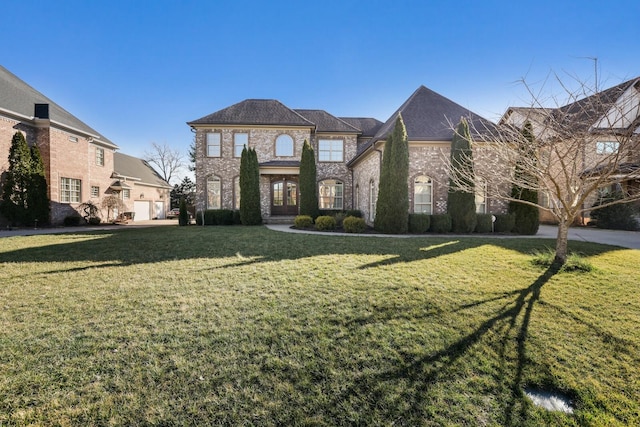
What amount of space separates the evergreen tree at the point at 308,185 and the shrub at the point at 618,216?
598 inches

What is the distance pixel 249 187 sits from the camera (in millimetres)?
15539

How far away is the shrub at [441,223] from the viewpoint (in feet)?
37.9

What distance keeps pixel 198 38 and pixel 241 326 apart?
1357 cm

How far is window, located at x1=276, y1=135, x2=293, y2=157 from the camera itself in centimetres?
1783

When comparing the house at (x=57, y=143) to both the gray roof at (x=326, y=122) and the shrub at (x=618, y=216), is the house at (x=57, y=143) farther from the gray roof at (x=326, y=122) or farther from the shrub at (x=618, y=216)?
the shrub at (x=618, y=216)

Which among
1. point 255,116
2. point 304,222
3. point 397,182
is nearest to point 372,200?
point 397,182

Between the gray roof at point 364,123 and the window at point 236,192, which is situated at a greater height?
the gray roof at point 364,123

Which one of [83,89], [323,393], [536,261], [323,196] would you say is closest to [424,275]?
[536,261]

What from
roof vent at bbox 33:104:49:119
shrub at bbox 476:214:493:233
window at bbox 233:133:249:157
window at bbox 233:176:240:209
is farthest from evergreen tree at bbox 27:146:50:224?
shrub at bbox 476:214:493:233

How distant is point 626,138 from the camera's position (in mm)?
4410

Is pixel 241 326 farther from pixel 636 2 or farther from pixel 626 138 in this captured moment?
pixel 636 2

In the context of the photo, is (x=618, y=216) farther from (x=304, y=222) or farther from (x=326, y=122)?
(x=326, y=122)

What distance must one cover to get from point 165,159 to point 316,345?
148ft

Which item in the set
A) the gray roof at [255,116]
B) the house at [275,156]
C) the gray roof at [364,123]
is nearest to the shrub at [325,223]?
the house at [275,156]
